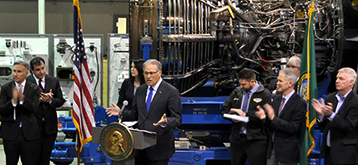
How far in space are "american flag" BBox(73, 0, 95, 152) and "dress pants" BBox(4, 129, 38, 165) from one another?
1.73ft

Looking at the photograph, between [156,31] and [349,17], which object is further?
[349,17]

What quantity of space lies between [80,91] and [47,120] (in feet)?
1.72

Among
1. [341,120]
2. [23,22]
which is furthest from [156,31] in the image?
[23,22]

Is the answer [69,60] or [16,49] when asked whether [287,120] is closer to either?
[69,60]

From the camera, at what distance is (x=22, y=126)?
4.21 m

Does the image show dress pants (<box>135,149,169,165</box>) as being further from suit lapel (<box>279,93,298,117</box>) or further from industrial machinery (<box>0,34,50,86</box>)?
industrial machinery (<box>0,34,50,86</box>)

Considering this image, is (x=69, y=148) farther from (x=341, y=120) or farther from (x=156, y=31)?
(x=341, y=120)

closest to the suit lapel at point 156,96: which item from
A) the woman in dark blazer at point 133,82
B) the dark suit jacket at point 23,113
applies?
the woman in dark blazer at point 133,82

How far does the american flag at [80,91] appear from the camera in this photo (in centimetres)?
441

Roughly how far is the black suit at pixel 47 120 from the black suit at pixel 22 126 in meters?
0.12

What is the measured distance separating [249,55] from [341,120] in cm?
245

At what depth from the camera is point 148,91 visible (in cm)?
378

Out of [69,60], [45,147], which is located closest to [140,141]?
[45,147]

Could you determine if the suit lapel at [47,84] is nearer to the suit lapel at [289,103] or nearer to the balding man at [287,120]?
the balding man at [287,120]
